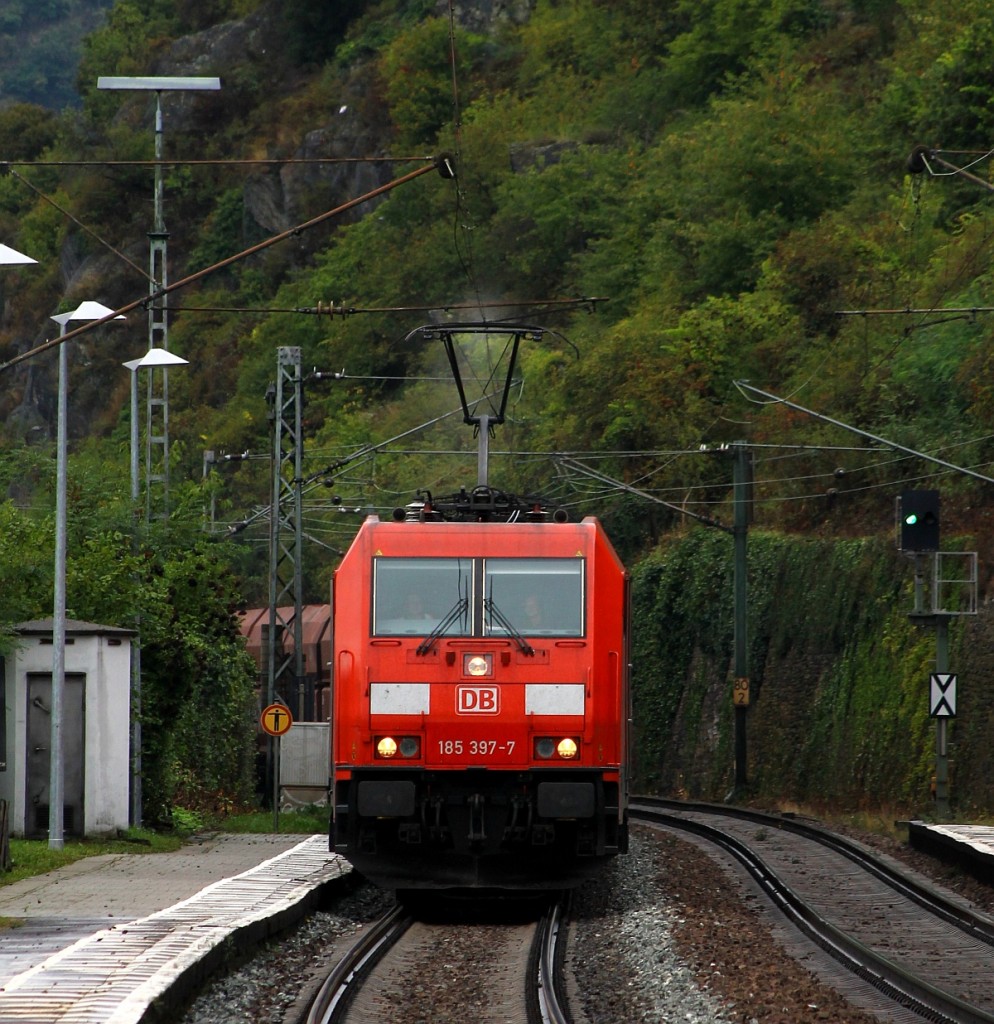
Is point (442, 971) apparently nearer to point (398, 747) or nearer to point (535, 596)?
point (398, 747)

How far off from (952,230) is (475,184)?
35362 mm

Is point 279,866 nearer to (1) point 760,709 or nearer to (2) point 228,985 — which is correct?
(2) point 228,985

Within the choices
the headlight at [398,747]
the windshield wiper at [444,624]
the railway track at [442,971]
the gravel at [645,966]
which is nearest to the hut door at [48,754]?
the gravel at [645,966]

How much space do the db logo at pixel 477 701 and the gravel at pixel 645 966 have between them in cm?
206

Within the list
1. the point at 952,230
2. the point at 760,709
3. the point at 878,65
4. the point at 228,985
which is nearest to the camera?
the point at 228,985

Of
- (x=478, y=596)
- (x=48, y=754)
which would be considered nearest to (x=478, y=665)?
(x=478, y=596)

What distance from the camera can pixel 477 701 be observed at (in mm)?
16625

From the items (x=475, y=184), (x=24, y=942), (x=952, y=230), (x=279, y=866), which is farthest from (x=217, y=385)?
(x=24, y=942)

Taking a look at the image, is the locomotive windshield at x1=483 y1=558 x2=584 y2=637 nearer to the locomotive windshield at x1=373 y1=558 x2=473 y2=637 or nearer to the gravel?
the locomotive windshield at x1=373 y1=558 x2=473 y2=637

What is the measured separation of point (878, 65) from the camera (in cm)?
7681

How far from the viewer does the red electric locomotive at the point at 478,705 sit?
1659 cm

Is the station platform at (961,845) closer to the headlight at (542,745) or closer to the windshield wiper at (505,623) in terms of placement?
the headlight at (542,745)

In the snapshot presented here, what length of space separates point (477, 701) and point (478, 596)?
983 millimetres

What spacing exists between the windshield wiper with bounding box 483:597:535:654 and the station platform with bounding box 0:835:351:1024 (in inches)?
113
